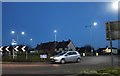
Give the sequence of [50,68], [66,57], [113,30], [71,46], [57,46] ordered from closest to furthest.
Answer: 1. [113,30]
2. [50,68]
3. [66,57]
4. [71,46]
5. [57,46]

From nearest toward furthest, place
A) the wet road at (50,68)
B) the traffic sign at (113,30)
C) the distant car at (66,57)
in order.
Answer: the traffic sign at (113,30), the wet road at (50,68), the distant car at (66,57)

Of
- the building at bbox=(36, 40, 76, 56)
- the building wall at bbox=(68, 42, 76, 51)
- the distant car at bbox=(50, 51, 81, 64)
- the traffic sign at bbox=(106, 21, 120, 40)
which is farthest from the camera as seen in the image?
the building at bbox=(36, 40, 76, 56)

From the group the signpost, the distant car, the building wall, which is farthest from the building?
the signpost

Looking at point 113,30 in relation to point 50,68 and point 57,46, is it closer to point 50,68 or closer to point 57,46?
point 50,68

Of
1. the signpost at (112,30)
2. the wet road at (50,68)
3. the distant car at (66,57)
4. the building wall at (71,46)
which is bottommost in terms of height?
the wet road at (50,68)

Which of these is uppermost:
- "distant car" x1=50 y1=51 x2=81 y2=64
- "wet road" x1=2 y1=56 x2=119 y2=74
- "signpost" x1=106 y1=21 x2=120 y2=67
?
"signpost" x1=106 y1=21 x2=120 y2=67

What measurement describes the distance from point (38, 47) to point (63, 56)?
10896 centimetres

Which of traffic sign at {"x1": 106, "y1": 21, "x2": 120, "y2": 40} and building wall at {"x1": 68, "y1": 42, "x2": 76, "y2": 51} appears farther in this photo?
building wall at {"x1": 68, "y1": 42, "x2": 76, "y2": 51}

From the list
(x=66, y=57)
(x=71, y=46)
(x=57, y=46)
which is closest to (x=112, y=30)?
(x=66, y=57)

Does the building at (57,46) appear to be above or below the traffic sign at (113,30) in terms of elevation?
above

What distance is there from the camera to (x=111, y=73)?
18.3 meters

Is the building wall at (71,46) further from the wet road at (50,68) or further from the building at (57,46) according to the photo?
the wet road at (50,68)

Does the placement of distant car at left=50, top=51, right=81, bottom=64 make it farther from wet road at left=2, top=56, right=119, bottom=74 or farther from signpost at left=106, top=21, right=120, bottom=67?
signpost at left=106, top=21, right=120, bottom=67

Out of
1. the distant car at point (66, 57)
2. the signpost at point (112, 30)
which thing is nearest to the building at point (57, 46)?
the distant car at point (66, 57)
